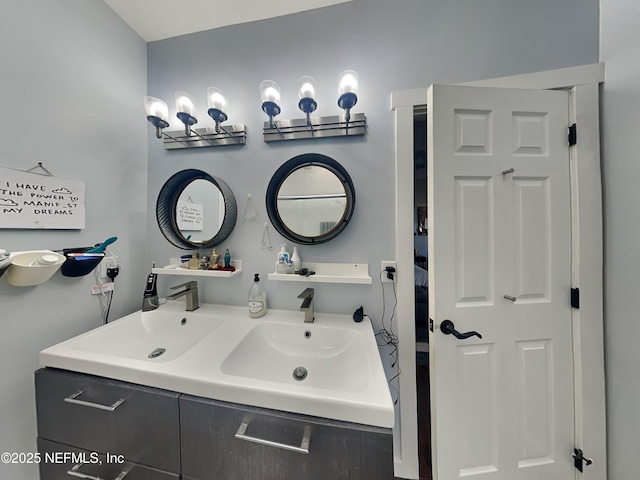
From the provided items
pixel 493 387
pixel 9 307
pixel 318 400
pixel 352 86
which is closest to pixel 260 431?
pixel 318 400

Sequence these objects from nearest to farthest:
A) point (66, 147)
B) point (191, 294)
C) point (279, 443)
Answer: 1. point (279, 443)
2. point (66, 147)
3. point (191, 294)

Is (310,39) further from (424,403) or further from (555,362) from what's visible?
(424,403)

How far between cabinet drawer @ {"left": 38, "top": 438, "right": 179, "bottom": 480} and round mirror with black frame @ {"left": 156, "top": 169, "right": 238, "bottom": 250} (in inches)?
37.1

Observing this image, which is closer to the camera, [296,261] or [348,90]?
[348,90]

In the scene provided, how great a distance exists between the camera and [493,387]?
3.10 feet

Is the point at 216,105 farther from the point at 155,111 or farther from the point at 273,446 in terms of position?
the point at 273,446

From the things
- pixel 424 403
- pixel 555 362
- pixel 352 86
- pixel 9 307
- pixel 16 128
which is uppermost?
pixel 352 86

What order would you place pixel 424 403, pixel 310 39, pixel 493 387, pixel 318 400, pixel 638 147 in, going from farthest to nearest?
pixel 424 403 → pixel 310 39 → pixel 493 387 → pixel 638 147 → pixel 318 400

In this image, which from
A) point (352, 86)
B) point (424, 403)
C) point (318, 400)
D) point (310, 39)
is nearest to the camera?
point (318, 400)

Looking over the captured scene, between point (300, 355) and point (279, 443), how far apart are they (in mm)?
419

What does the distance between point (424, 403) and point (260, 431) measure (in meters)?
1.25

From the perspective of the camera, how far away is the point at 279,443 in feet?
2.11

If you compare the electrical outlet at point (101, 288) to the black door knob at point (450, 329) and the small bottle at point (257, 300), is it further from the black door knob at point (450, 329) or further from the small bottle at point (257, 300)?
the black door knob at point (450, 329)

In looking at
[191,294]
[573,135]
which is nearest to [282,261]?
→ [191,294]
